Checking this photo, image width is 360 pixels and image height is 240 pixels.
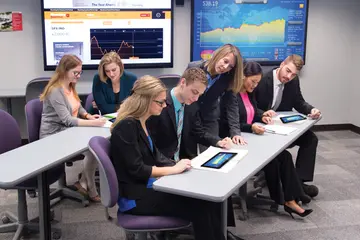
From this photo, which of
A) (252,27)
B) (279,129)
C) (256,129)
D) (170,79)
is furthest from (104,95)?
(252,27)

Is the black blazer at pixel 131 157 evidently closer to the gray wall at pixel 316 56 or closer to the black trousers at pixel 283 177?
the black trousers at pixel 283 177

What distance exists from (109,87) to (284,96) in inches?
59.1

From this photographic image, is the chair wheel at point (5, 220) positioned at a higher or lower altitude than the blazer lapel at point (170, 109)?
lower

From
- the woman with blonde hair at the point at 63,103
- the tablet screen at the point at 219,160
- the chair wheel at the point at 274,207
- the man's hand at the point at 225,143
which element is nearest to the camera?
the tablet screen at the point at 219,160

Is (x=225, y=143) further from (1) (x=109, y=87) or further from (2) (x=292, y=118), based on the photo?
(1) (x=109, y=87)

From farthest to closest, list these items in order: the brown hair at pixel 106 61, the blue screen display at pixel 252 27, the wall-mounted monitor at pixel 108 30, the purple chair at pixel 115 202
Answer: the blue screen display at pixel 252 27 < the wall-mounted monitor at pixel 108 30 < the brown hair at pixel 106 61 < the purple chair at pixel 115 202

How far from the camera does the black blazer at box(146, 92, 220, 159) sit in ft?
8.52

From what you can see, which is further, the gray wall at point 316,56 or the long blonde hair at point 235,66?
the gray wall at point 316,56

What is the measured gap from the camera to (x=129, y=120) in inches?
89.4

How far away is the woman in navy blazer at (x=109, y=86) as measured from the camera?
3.67 m

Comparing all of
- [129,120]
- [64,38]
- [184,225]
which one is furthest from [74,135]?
[64,38]

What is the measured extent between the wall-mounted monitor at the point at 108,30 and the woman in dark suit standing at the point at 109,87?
119 cm

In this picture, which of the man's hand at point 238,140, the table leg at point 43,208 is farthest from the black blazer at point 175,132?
the table leg at point 43,208

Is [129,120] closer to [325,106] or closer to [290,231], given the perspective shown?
[290,231]
